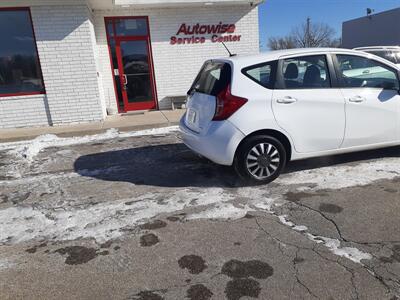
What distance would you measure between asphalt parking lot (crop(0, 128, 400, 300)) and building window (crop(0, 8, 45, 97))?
443 cm

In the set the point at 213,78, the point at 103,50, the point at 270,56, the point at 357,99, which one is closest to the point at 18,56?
the point at 103,50

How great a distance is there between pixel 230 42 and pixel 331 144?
24.0ft

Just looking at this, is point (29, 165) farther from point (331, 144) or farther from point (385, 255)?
point (385, 255)

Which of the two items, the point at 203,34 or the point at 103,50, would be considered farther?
the point at 203,34

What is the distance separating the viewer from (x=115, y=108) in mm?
10984

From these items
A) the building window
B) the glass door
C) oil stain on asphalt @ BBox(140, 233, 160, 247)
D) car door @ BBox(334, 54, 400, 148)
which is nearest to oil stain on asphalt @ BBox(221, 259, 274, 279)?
oil stain on asphalt @ BBox(140, 233, 160, 247)

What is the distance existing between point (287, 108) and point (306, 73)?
0.61 m

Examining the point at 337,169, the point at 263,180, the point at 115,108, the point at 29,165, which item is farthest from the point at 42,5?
the point at 337,169

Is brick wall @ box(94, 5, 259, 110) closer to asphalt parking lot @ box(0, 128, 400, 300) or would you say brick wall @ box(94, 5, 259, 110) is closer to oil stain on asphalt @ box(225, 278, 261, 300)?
asphalt parking lot @ box(0, 128, 400, 300)

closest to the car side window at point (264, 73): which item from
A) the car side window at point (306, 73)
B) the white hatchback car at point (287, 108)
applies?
the white hatchback car at point (287, 108)

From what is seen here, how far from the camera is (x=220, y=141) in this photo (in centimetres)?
441

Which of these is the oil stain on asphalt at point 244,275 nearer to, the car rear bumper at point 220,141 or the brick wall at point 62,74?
the car rear bumper at point 220,141

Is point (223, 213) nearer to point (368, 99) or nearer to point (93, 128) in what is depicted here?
point (368, 99)

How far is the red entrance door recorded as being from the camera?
10547 millimetres
